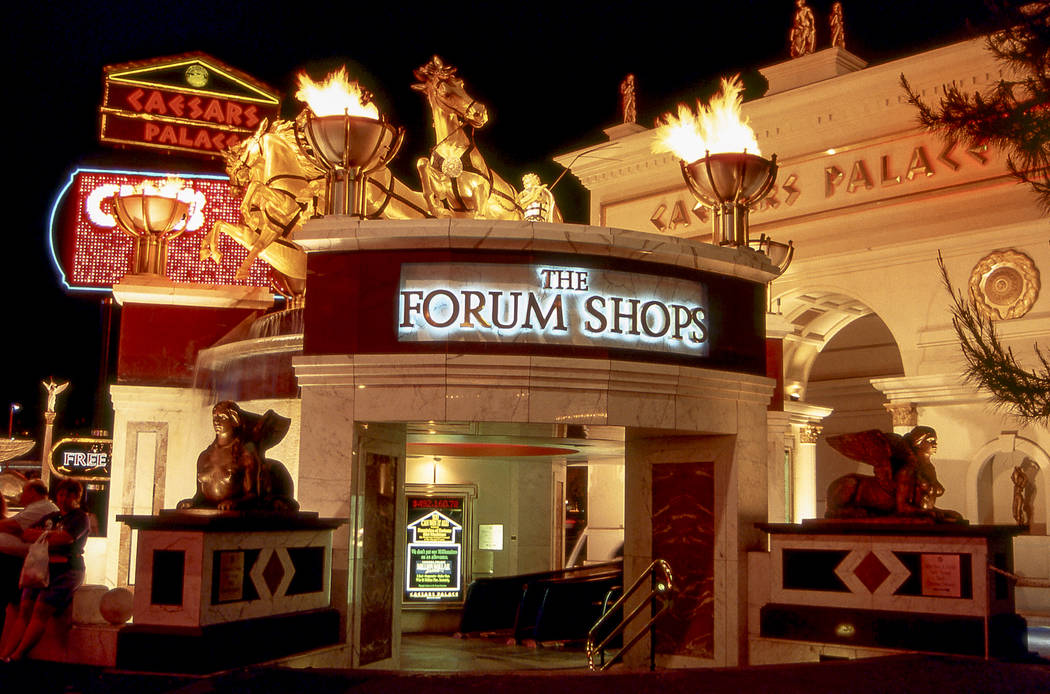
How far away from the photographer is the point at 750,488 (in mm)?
11766

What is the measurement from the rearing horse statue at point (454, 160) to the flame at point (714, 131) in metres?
3.88

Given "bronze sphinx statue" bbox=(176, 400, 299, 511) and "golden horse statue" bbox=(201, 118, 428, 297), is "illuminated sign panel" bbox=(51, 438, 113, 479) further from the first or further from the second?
"bronze sphinx statue" bbox=(176, 400, 299, 511)

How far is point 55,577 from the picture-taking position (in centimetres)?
930

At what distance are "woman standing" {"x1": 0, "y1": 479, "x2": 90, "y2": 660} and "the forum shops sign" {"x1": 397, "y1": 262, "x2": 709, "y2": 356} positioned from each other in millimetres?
3122

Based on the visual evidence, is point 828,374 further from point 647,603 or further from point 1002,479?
point 647,603

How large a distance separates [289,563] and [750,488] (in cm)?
465

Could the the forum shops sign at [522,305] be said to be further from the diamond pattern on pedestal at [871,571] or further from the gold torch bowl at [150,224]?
the gold torch bowl at [150,224]

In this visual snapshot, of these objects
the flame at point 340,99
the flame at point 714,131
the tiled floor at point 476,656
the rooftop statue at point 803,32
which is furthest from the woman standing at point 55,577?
the rooftop statue at point 803,32

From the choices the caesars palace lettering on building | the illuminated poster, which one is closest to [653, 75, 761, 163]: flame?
the illuminated poster

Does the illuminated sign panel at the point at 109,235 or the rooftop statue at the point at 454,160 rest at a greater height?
the illuminated sign panel at the point at 109,235

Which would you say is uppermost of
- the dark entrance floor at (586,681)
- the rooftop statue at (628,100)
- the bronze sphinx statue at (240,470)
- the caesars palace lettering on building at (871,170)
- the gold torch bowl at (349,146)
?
the rooftop statue at (628,100)

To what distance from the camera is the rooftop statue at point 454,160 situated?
1641 centimetres

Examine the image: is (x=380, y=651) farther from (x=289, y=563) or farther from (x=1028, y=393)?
(x=1028, y=393)

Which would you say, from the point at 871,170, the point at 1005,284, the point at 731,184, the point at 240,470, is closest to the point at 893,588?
the point at 731,184
